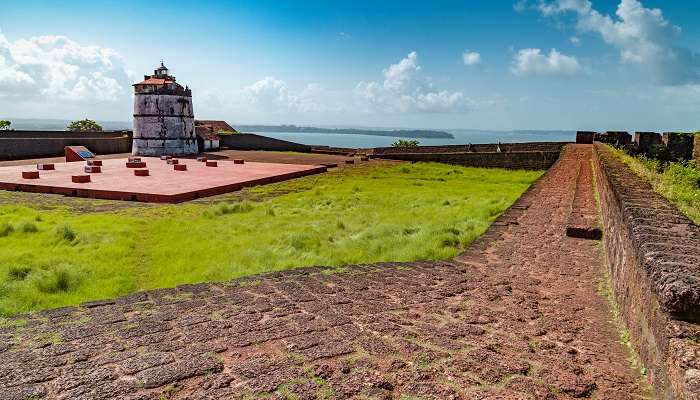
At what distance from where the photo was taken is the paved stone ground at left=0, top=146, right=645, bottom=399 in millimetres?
2945

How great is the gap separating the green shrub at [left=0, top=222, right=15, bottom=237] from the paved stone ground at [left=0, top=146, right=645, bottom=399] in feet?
18.2

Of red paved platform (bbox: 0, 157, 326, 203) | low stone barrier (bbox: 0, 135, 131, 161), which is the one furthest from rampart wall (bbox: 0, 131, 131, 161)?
red paved platform (bbox: 0, 157, 326, 203)

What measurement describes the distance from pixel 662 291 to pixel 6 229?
401 inches

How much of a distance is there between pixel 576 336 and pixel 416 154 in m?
24.5

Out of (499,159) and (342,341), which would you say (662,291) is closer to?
(342,341)

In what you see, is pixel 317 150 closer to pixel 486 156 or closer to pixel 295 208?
pixel 486 156

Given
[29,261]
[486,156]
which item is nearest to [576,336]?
[29,261]

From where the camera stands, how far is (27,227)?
9195mm

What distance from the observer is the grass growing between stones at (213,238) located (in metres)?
6.37

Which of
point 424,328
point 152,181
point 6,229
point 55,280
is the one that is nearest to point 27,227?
point 6,229

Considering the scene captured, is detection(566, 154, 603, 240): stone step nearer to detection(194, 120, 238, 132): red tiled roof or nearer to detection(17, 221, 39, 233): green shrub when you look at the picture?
detection(17, 221, 39, 233): green shrub

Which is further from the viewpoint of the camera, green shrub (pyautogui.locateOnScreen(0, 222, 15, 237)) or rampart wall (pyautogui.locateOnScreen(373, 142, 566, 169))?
rampart wall (pyautogui.locateOnScreen(373, 142, 566, 169))

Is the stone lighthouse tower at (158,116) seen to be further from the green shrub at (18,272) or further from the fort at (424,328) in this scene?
the green shrub at (18,272)

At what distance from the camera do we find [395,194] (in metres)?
15.1
